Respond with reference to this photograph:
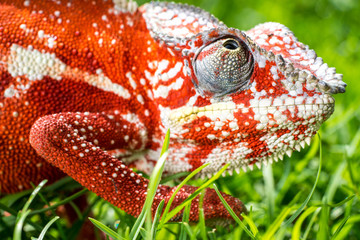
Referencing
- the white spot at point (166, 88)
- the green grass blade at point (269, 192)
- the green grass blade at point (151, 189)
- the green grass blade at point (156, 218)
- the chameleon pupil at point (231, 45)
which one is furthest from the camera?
the green grass blade at point (269, 192)

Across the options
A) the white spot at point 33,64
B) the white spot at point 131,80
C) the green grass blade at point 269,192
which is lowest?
the green grass blade at point 269,192

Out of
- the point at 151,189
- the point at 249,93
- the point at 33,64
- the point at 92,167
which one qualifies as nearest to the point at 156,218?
the point at 151,189

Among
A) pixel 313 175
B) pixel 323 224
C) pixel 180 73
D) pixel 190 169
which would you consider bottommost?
pixel 313 175

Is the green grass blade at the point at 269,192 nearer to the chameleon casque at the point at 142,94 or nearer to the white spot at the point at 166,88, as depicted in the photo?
the chameleon casque at the point at 142,94

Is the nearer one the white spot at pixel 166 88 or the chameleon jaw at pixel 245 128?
the chameleon jaw at pixel 245 128

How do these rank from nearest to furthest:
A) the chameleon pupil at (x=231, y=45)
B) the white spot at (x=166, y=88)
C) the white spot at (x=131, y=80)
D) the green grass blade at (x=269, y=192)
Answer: the chameleon pupil at (x=231, y=45)
the white spot at (x=166, y=88)
the white spot at (x=131, y=80)
the green grass blade at (x=269, y=192)

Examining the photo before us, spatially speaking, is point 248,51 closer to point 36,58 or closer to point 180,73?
point 180,73

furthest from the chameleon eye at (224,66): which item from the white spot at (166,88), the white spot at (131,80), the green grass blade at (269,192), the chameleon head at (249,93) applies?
the green grass blade at (269,192)

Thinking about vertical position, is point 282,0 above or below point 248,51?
below

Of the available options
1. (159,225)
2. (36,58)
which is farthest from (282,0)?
(159,225)
